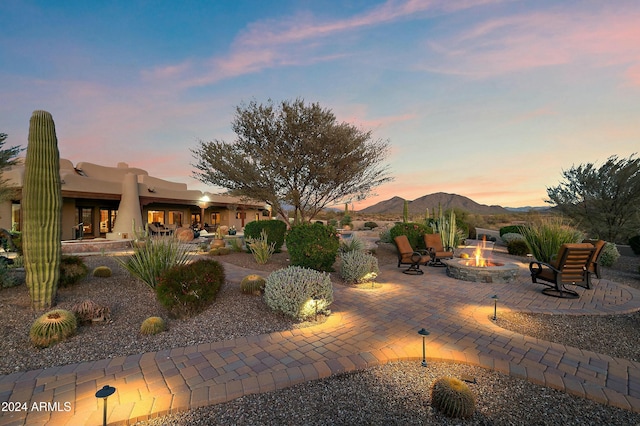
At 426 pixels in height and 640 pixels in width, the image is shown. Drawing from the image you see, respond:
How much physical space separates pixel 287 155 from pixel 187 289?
7738 mm

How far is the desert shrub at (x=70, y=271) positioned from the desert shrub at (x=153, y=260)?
3.25 feet

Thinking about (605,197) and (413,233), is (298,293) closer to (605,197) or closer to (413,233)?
(413,233)

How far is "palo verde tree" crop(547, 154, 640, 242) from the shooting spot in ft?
40.5

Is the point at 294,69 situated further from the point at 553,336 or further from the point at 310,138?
the point at 553,336

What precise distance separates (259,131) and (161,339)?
936cm

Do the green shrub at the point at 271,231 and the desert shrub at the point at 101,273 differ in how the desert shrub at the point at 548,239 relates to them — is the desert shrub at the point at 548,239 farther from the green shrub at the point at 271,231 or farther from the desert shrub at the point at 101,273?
the desert shrub at the point at 101,273

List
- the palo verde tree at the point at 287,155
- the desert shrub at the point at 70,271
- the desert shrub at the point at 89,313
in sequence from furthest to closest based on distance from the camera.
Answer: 1. the palo verde tree at the point at 287,155
2. the desert shrub at the point at 70,271
3. the desert shrub at the point at 89,313

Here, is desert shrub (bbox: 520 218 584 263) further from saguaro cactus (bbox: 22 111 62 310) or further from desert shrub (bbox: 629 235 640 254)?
saguaro cactus (bbox: 22 111 62 310)

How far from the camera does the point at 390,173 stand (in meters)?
12.0

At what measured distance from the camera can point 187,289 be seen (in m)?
4.21

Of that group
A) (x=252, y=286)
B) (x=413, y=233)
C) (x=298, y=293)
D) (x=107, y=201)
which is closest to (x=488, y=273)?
(x=413, y=233)

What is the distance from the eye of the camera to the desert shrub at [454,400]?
210cm

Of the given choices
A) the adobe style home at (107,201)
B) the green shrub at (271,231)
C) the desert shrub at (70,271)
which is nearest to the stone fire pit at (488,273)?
the green shrub at (271,231)

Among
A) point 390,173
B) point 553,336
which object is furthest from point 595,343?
point 390,173
